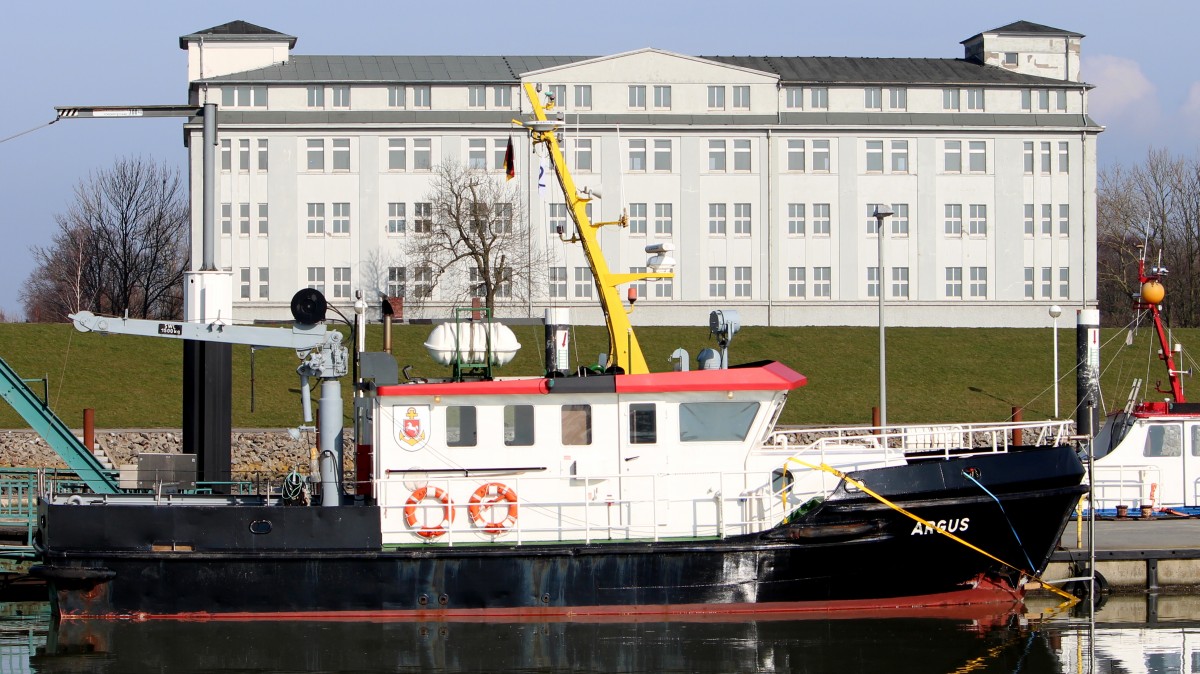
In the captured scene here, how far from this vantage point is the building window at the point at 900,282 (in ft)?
177

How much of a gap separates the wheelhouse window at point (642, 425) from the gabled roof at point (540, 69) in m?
38.6

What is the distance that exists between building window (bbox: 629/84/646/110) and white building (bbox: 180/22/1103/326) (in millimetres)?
94

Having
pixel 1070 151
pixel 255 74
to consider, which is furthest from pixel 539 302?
pixel 1070 151

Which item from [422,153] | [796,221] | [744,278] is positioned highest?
[422,153]

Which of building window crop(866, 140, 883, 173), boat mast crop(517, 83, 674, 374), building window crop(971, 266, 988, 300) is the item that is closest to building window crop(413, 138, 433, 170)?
building window crop(866, 140, 883, 173)

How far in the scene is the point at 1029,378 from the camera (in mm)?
39812

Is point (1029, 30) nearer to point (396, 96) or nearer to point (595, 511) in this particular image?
point (396, 96)

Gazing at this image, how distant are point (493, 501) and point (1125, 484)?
1081 centimetres

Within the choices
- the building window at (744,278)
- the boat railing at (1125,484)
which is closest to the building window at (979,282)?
the building window at (744,278)

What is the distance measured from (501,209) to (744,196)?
31.5ft

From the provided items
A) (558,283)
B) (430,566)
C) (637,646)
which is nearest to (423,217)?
(558,283)

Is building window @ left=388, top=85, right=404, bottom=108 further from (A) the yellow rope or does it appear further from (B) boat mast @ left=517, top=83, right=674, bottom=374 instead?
(A) the yellow rope

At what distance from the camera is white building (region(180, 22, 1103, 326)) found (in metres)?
52.4

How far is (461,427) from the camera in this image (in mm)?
15805
